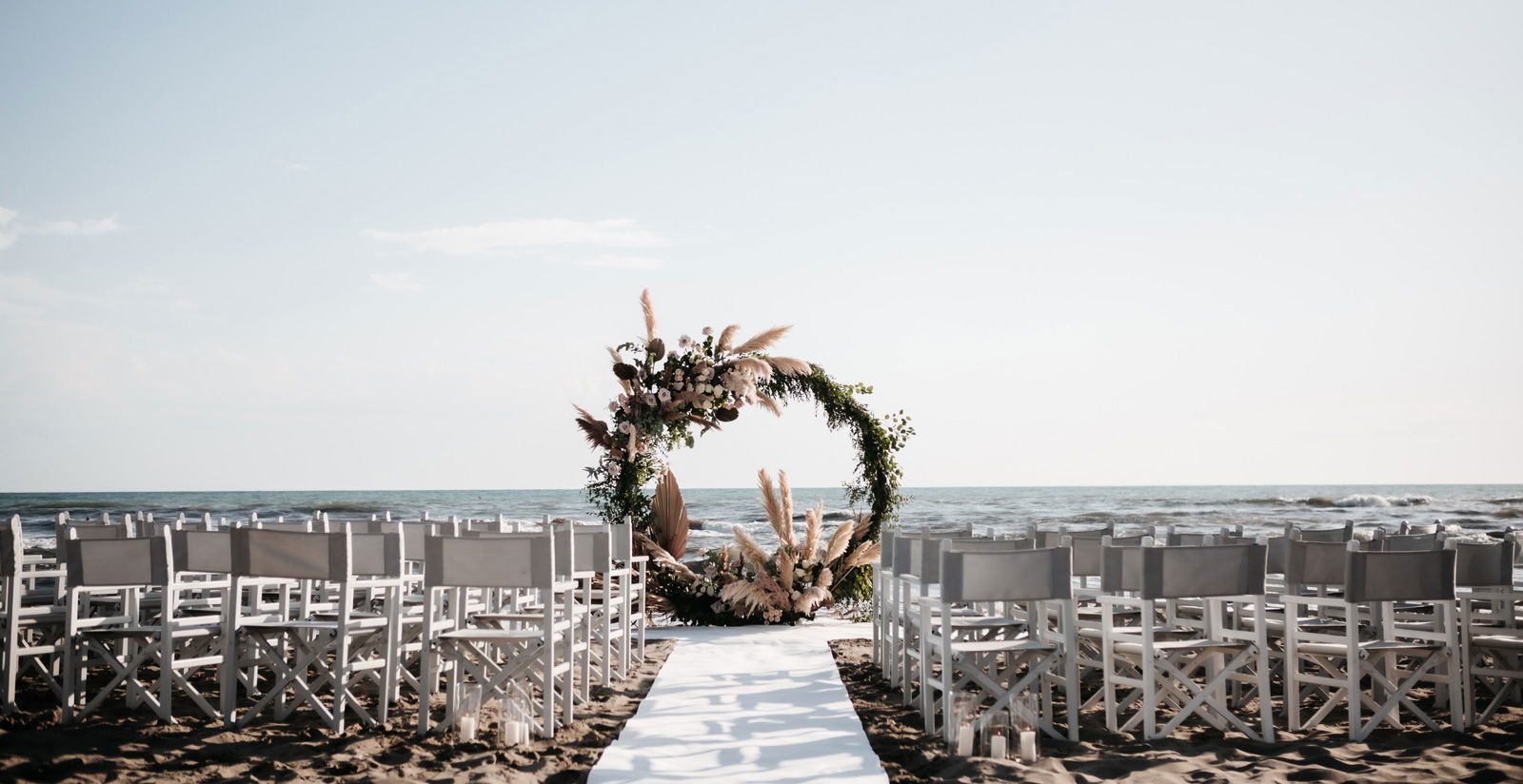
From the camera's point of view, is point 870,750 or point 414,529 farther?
point 414,529

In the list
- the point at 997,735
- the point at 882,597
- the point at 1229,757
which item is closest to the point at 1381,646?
the point at 1229,757

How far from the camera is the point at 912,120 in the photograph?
12641mm

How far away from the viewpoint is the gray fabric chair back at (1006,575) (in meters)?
4.40

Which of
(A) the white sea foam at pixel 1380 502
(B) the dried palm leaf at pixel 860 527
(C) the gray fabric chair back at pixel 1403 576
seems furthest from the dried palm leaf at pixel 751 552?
(A) the white sea foam at pixel 1380 502

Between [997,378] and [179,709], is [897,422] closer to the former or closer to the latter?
[179,709]

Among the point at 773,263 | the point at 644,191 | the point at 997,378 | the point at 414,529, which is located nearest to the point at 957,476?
the point at 997,378

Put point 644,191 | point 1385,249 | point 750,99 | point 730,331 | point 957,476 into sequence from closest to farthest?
point 730,331 → point 750,99 → point 644,191 → point 1385,249 → point 957,476

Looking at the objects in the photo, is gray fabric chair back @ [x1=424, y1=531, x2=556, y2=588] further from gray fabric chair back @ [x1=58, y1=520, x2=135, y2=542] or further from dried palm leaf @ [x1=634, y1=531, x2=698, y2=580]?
dried palm leaf @ [x1=634, y1=531, x2=698, y2=580]

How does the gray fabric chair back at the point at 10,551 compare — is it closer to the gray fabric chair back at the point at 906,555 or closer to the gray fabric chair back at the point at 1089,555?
the gray fabric chair back at the point at 906,555

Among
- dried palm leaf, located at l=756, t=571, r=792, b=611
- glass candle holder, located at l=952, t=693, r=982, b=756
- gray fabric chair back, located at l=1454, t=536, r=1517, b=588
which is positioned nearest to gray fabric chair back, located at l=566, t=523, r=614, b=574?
glass candle holder, located at l=952, t=693, r=982, b=756

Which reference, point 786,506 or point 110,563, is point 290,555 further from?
point 786,506

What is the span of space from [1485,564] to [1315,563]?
0.85m

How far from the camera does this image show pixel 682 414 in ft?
31.5

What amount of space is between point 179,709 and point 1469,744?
626 centimetres
